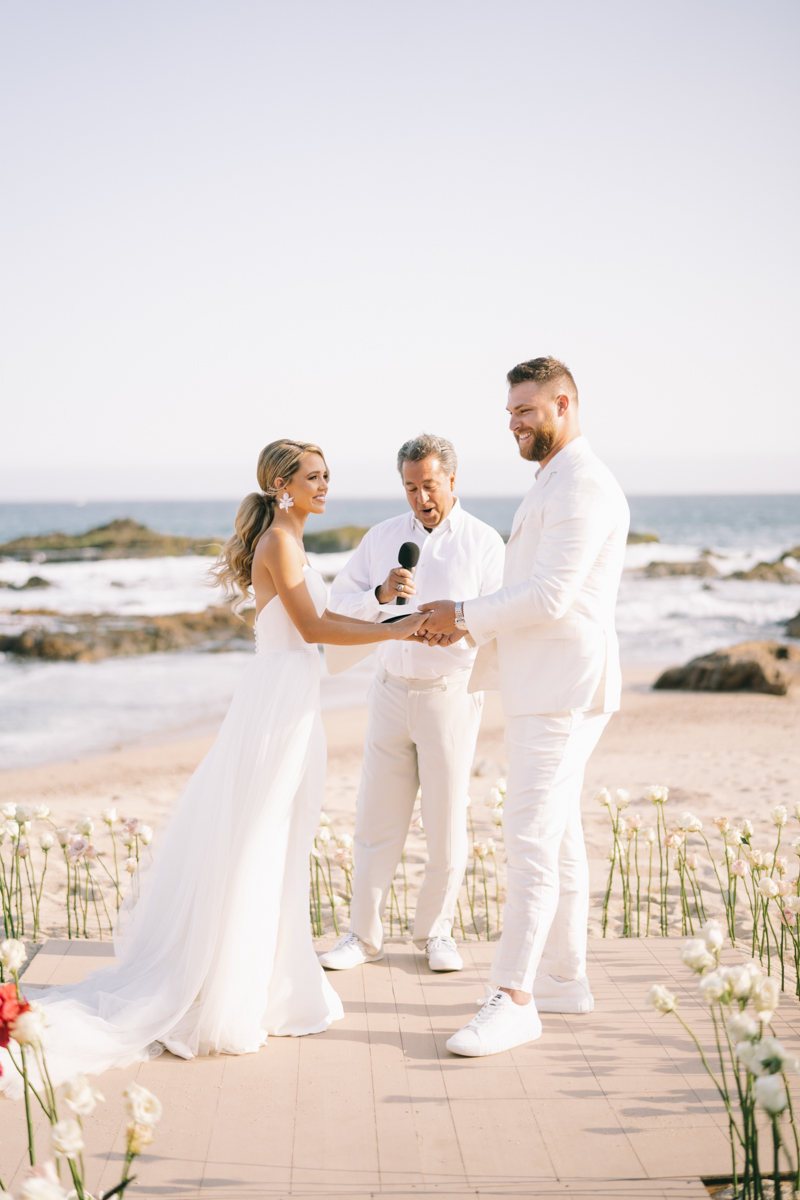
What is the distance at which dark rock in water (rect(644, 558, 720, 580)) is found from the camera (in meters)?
33.2

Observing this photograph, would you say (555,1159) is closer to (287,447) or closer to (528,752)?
(528,752)

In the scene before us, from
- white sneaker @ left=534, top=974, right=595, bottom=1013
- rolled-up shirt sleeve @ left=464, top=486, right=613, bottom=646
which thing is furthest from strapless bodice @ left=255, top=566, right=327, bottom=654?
white sneaker @ left=534, top=974, right=595, bottom=1013

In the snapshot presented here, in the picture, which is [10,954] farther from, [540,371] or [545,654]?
[540,371]

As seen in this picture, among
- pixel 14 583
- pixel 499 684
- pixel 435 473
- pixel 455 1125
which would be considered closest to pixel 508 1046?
pixel 455 1125

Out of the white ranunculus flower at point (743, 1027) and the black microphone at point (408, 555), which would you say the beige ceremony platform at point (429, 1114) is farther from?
the black microphone at point (408, 555)

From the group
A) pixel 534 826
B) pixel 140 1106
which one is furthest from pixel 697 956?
pixel 534 826

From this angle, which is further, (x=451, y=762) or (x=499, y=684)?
(x=451, y=762)

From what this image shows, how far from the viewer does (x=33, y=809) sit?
4691 mm

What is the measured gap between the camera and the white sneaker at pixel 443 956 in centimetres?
427

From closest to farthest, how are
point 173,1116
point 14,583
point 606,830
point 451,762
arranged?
point 173,1116 < point 451,762 < point 606,830 < point 14,583

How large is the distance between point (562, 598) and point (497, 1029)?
5.12 ft

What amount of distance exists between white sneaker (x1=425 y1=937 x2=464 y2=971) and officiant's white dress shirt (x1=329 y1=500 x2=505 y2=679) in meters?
1.17

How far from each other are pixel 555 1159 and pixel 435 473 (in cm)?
271

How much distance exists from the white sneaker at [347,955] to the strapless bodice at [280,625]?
4.51ft
